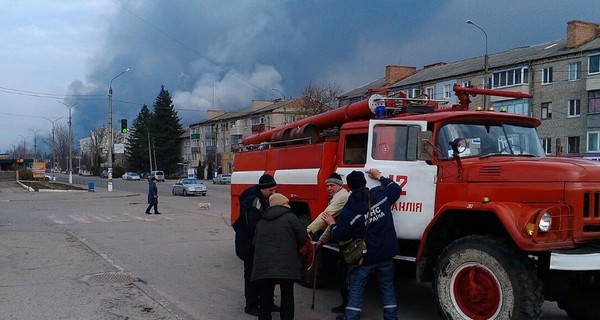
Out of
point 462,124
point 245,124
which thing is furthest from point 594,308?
point 245,124

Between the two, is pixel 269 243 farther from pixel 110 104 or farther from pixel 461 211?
pixel 110 104

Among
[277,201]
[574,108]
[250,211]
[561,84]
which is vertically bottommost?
[250,211]

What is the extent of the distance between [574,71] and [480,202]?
40.8 metres

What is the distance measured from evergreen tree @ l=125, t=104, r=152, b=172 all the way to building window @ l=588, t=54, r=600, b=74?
71382mm

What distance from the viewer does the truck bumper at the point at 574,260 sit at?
5.04m

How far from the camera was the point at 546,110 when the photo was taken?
43.2m

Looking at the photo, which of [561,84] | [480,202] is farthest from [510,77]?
[480,202]

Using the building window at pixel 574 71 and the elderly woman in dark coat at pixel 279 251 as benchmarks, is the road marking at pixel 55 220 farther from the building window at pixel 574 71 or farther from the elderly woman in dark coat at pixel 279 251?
the building window at pixel 574 71

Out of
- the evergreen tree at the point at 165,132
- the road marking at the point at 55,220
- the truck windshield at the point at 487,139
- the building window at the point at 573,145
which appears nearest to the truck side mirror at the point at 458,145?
the truck windshield at the point at 487,139

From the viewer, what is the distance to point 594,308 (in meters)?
6.22

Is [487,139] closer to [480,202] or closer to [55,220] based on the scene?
[480,202]

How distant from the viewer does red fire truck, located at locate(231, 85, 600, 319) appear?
5246mm

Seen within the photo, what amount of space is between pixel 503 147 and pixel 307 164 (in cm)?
294

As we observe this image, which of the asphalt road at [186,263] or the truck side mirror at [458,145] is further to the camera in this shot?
the asphalt road at [186,263]
